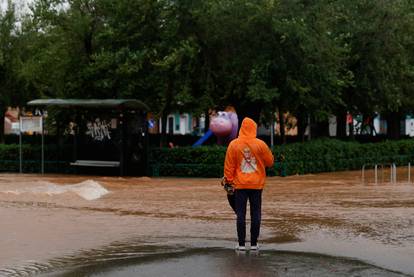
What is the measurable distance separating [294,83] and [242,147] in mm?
17883

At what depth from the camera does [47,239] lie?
12.2 meters

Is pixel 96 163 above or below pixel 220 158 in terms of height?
below

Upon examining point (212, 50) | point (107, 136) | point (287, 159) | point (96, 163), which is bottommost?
point (96, 163)

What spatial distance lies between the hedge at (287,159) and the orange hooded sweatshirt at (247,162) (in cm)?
1672

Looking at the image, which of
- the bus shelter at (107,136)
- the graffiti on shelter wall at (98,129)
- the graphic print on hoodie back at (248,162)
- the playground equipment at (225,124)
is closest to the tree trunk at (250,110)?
the playground equipment at (225,124)

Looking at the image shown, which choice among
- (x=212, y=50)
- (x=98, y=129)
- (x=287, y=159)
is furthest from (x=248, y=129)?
(x=212, y=50)

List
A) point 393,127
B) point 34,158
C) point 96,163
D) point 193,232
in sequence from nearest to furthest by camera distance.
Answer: point 193,232, point 96,163, point 34,158, point 393,127

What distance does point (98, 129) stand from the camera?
29.1m

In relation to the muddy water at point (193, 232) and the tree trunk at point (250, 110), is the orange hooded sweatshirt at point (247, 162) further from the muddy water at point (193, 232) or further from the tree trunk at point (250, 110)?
the tree trunk at point (250, 110)

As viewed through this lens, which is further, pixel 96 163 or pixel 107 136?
pixel 107 136

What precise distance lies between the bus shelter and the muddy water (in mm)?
5274

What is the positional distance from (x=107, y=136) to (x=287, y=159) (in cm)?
657

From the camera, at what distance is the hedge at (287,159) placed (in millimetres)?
27344

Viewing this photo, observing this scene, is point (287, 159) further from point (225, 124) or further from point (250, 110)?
point (250, 110)
